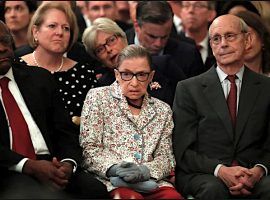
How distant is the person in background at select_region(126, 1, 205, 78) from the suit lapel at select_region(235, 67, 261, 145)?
47.8 inches

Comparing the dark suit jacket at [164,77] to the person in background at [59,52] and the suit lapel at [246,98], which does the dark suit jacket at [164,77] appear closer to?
the person in background at [59,52]

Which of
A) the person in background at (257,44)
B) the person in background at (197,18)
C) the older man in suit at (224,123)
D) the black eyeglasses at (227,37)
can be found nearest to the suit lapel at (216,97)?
the older man in suit at (224,123)

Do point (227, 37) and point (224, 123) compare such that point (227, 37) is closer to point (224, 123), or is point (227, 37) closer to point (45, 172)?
point (224, 123)

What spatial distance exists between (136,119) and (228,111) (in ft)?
2.05

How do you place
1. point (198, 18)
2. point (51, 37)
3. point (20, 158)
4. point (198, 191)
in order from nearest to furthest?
point (20, 158) < point (198, 191) < point (51, 37) < point (198, 18)

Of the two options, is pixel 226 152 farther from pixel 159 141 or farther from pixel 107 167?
pixel 107 167

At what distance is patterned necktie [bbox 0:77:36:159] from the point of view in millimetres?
4812

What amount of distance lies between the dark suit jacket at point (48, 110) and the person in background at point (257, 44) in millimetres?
1819

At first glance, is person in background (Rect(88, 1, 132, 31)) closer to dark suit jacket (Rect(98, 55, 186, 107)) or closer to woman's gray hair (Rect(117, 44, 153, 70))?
dark suit jacket (Rect(98, 55, 186, 107))

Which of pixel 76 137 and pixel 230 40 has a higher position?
pixel 230 40

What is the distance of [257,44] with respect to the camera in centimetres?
629

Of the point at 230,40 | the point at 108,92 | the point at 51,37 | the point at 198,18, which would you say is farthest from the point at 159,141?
the point at 198,18

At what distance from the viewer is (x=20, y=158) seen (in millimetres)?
4656

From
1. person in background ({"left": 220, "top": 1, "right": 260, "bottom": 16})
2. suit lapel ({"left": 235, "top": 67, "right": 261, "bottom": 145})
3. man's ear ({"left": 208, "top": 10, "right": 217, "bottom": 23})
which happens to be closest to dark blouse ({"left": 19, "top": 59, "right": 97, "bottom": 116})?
suit lapel ({"left": 235, "top": 67, "right": 261, "bottom": 145})
